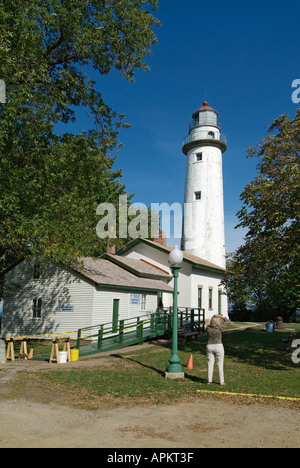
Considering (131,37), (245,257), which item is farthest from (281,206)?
(131,37)

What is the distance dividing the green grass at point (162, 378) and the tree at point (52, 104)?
17.3ft

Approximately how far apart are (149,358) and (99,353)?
2975 millimetres

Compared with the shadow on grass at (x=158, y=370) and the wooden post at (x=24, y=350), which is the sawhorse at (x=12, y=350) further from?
the shadow on grass at (x=158, y=370)

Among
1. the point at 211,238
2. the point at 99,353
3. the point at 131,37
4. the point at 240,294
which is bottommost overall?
the point at 99,353

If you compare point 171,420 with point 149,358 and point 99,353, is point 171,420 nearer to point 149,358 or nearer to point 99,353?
point 149,358

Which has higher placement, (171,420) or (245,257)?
(245,257)

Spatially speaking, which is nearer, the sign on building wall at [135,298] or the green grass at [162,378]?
the green grass at [162,378]

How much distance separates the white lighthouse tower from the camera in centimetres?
3391

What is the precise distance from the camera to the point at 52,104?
651 inches

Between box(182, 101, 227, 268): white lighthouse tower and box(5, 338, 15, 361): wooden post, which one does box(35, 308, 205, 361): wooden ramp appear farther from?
box(182, 101, 227, 268): white lighthouse tower

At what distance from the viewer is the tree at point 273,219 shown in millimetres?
13516

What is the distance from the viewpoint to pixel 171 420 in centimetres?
695

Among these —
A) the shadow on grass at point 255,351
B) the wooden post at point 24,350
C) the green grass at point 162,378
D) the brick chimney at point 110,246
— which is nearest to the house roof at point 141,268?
the brick chimney at point 110,246

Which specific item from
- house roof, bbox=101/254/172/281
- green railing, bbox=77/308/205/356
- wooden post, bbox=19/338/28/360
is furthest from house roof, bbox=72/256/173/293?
wooden post, bbox=19/338/28/360
